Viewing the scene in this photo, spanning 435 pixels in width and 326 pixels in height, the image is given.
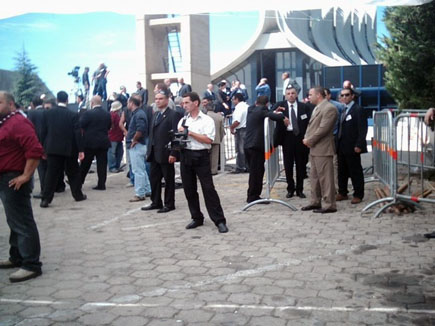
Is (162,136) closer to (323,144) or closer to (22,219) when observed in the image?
(323,144)

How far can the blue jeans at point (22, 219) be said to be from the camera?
16.8 feet

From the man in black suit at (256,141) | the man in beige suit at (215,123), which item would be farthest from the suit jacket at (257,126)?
the man in beige suit at (215,123)

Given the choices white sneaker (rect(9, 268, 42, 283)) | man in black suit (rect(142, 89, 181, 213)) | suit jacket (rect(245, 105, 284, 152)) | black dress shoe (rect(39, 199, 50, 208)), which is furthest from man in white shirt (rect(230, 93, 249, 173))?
white sneaker (rect(9, 268, 42, 283))

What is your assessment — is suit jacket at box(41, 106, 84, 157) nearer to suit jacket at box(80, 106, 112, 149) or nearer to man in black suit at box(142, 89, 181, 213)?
suit jacket at box(80, 106, 112, 149)

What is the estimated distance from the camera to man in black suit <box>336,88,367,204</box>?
8609 millimetres

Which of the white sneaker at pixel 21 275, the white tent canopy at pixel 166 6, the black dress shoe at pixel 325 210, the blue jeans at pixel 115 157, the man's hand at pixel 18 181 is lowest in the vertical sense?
the white sneaker at pixel 21 275

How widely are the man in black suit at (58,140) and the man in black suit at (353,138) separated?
4802mm

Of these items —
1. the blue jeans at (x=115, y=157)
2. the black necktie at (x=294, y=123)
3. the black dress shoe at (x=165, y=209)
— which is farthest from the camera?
the blue jeans at (x=115, y=157)

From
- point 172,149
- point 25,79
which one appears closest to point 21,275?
point 172,149

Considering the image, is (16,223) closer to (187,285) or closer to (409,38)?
(187,285)

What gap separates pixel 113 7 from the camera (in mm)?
3521

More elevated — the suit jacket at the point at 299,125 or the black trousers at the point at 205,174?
the suit jacket at the point at 299,125

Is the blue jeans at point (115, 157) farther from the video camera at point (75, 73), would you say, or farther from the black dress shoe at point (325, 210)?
the video camera at point (75, 73)

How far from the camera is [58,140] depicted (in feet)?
30.3
